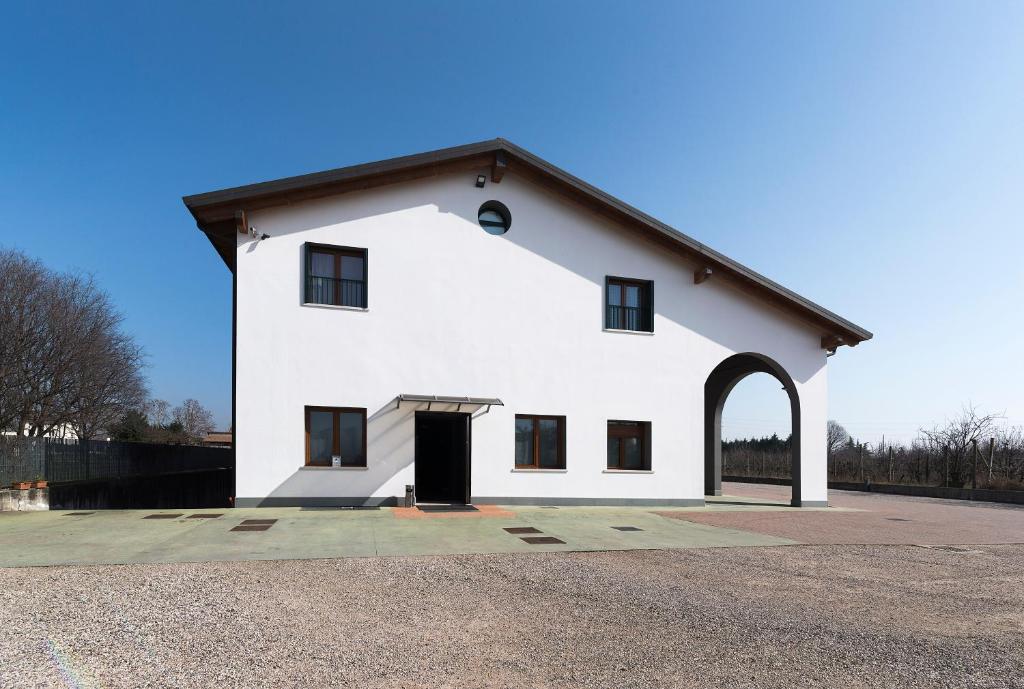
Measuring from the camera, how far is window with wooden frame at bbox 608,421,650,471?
667 inches

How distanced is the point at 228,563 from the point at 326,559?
3.85ft

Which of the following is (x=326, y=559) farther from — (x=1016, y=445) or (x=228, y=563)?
(x=1016, y=445)

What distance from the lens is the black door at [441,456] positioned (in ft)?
51.8

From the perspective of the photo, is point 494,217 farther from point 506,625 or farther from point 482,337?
point 506,625

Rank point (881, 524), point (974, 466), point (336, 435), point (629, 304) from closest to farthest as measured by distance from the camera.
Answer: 1. point (881, 524)
2. point (336, 435)
3. point (629, 304)
4. point (974, 466)

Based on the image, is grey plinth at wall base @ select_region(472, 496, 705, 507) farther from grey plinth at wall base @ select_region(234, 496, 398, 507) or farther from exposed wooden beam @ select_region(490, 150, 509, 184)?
exposed wooden beam @ select_region(490, 150, 509, 184)

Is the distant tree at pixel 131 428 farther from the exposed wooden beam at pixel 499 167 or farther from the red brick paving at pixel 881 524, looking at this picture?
the red brick paving at pixel 881 524

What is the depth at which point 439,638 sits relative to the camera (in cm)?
532

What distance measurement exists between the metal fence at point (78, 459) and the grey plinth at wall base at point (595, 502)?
11047 mm

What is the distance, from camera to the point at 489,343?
16.1 meters

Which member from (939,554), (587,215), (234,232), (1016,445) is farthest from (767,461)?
(234,232)

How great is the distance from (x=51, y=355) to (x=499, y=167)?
24.3 m

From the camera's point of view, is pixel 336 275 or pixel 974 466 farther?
pixel 974 466

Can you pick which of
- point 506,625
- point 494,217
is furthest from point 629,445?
point 506,625
